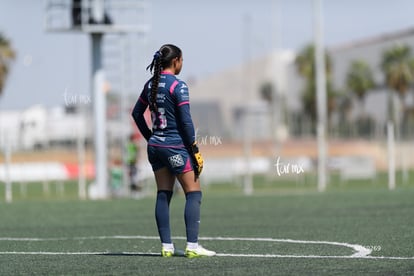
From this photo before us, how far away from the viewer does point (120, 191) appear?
3466 cm

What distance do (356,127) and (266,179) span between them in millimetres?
19242

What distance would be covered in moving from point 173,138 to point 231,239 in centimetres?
271

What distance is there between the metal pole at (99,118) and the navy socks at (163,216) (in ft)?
71.9

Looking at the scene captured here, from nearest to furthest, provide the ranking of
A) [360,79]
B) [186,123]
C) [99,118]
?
[186,123] → [99,118] → [360,79]

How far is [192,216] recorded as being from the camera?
37.4ft

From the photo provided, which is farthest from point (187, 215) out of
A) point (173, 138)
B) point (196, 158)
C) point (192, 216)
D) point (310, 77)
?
point (310, 77)

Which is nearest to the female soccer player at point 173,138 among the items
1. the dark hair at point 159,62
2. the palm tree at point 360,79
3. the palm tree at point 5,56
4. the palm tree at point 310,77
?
the dark hair at point 159,62

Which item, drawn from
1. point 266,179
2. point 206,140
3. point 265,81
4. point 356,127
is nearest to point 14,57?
point 266,179

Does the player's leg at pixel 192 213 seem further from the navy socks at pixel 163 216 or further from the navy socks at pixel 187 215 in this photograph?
the navy socks at pixel 163 216

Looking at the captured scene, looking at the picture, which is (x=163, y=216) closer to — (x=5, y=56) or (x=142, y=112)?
(x=142, y=112)

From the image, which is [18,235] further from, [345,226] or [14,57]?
[14,57]

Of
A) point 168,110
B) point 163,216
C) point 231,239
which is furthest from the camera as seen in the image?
point 231,239

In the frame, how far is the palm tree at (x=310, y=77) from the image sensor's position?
97500mm

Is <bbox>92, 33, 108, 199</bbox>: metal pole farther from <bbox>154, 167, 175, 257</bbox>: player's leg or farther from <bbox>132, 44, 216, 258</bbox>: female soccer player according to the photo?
<bbox>132, 44, 216, 258</bbox>: female soccer player
